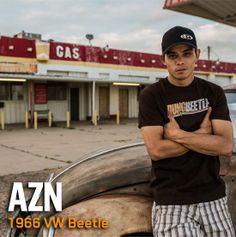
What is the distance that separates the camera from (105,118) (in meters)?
27.8

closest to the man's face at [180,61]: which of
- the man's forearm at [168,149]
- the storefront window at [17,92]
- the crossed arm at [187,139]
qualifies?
the crossed arm at [187,139]

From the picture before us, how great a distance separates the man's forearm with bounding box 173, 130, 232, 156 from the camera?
2.25m

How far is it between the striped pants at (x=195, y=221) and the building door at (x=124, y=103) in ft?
87.1

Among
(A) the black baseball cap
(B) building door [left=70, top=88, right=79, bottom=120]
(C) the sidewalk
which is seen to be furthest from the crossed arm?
(B) building door [left=70, top=88, right=79, bottom=120]

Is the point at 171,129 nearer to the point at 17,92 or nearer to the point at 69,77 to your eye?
the point at 69,77

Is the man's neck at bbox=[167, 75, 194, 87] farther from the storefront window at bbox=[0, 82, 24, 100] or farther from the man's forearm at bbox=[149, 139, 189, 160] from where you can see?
the storefront window at bbox=[0, 82, 24, 100]

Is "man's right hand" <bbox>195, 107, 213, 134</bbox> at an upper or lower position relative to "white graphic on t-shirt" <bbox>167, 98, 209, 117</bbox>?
lower

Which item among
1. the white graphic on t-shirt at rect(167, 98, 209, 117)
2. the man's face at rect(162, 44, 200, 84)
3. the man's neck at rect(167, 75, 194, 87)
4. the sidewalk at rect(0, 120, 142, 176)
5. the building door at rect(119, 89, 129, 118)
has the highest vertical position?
the man's face at rect(162, 44, 200, 84)

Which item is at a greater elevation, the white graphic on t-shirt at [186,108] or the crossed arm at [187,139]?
the white graphic on t-shirt at [186,108]

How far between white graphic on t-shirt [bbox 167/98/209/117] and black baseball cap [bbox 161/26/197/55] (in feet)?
1.13

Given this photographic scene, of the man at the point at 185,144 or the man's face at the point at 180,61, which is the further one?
the man's face at the point at 180,61

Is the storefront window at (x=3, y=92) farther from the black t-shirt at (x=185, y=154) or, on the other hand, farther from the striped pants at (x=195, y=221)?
the striped pants at (x=195, y=221)

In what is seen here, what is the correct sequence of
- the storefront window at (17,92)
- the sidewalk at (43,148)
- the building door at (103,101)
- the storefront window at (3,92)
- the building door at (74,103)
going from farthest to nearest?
the building door at (103,101)
the building door at (74,103)
the storefront window at (17,92)
the storefront window at (3,92)
the sidewalk at (43,148)

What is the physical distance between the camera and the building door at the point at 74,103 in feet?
86.1
